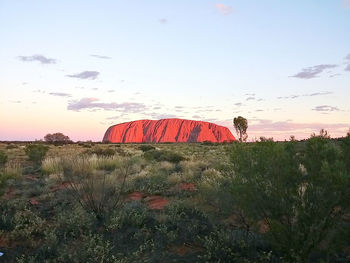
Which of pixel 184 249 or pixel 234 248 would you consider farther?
pixel 184 249

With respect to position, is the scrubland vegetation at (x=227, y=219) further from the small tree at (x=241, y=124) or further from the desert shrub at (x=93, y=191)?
the small tree at (x=241, y=124)

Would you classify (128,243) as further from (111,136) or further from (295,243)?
(111,136)

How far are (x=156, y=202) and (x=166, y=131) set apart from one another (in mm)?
166562

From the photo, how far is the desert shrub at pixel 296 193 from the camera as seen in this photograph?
5.00m

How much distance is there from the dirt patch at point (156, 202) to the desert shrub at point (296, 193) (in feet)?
10.6

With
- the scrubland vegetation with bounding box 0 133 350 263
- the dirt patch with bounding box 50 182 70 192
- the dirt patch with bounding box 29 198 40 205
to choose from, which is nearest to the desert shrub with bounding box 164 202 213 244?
the scrubland vegetation with bounding box 0 133 350 263

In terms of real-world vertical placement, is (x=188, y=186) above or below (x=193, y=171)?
below

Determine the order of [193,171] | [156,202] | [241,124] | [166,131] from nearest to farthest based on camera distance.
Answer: [156,202] → [193,171] → [241,124] → [166,131]

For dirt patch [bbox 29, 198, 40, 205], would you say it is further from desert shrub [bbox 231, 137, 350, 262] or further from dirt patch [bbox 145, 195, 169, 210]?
desert shrub [bbox 231, 137, 350, 262]

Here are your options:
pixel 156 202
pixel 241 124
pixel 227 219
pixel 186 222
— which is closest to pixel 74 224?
pixel 186 222

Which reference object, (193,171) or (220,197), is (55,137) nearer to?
(193,171)

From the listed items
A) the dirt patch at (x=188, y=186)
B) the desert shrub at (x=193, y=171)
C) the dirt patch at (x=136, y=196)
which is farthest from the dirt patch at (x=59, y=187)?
the desert shrub at (x=193, y=171)

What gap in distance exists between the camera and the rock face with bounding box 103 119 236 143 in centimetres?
16888

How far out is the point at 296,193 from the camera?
526cm
